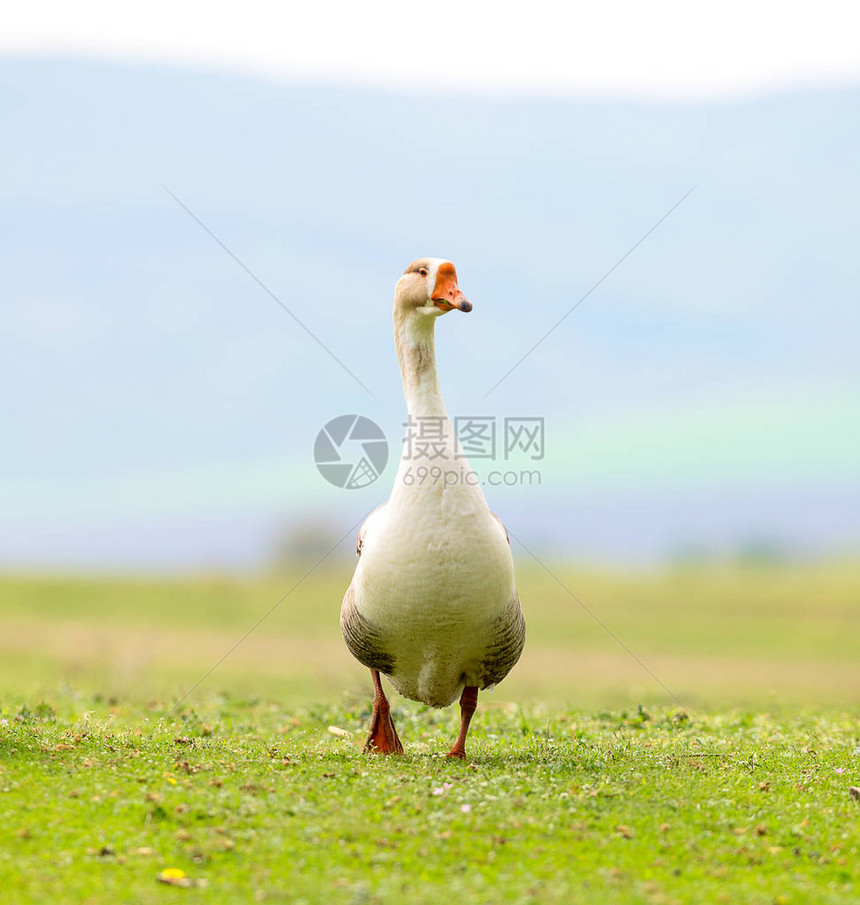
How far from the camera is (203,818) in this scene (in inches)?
283

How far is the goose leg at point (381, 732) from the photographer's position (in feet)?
32.9

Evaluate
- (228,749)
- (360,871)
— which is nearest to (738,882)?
(360,871)

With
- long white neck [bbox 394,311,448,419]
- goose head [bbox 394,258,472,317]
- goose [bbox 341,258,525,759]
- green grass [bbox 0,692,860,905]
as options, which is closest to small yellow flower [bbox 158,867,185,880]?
green grass [bbox 0,692,860,905]

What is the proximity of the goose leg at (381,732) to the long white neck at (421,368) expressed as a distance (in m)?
2.78

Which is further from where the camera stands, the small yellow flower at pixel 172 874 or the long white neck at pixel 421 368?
the long white neck at pixel 421 368

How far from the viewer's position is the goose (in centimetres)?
874

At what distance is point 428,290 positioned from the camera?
926 centimetres

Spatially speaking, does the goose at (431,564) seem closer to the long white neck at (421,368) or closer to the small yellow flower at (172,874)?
the long white neck at (421,368)

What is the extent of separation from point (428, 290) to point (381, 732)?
14.7 feet

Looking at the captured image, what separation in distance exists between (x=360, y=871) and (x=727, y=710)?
10.5m

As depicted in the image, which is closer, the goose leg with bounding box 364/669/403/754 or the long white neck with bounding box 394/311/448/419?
the long white neck with bounding box 394/311/448/419

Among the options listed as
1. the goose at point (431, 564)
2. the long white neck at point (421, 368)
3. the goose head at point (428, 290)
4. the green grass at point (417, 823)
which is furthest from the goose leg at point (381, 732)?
the goose head at point (428, 290)

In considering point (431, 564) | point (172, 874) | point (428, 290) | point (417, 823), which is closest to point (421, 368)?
point (428, 290)

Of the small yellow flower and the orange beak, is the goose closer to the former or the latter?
the orange beak
